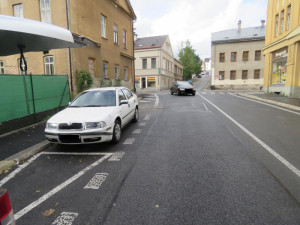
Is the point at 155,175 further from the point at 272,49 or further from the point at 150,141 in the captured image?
the point at 272,49

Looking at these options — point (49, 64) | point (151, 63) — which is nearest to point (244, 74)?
point (151, 63)

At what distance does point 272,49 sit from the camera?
21453mm

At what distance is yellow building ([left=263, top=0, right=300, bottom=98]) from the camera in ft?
55.4

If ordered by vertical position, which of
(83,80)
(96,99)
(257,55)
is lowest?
(96,99)

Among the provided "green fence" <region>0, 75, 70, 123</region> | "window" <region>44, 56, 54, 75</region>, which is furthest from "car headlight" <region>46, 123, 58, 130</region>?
"window" <region>44, 56, 54, 75</region>

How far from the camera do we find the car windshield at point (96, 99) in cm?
626

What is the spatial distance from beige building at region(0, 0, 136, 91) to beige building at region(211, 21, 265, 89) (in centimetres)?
2364

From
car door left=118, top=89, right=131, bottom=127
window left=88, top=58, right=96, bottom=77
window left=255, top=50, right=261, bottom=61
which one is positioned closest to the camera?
car door left=118, top=89, right=131, bottom=127

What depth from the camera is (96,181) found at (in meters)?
3.64

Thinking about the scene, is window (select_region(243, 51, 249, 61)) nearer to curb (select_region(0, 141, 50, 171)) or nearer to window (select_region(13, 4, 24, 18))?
window (select_region(13, 4, 24, 18))

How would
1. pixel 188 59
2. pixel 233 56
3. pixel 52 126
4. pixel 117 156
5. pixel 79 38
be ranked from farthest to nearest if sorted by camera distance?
1. pixel 188 59
2. pixel 233 56
3. pixel 79 38
4. pixel 52 126
5. pixel 117 156

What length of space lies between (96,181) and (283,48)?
72.6ft

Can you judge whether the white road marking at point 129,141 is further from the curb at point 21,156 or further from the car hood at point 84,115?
the curb at point 21,156

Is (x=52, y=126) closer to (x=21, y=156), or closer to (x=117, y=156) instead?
(x=21, y=156)
